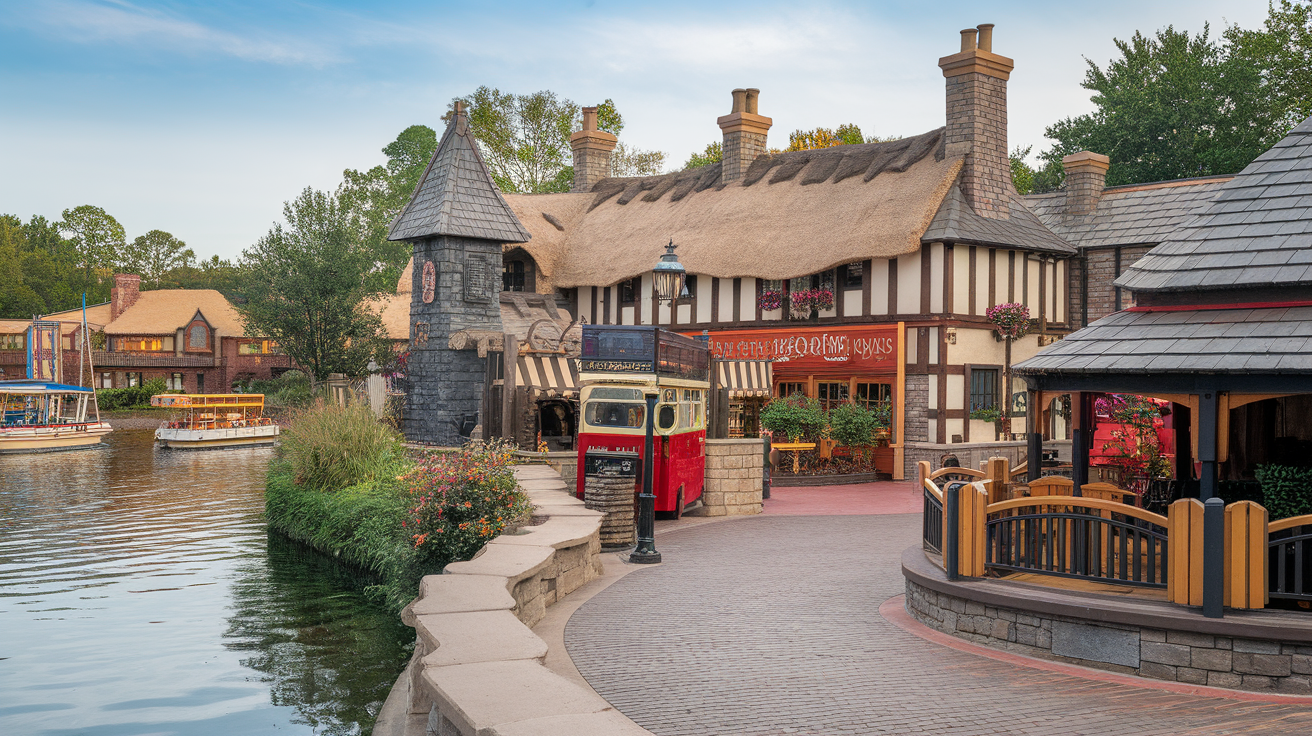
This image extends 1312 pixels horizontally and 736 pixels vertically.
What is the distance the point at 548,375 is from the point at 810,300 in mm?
9205

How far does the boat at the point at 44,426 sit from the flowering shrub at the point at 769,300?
2827 centimetres

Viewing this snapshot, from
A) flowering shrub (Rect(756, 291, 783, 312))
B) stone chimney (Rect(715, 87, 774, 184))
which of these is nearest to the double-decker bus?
flowering shrub (Rect(756, 291, 783, 312))

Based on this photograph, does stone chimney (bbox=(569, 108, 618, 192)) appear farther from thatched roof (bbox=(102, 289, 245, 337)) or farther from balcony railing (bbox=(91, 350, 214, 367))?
balcony railing (bbox=(91, 350, 214, 367))

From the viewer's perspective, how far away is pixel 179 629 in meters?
12.1

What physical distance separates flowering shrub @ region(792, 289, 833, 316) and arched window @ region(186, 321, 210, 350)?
48.1 meters

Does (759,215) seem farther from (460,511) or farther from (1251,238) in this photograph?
(1251,238)

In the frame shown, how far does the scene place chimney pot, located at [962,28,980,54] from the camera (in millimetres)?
23422

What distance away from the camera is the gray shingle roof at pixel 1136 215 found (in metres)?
26.4

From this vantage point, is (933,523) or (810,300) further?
(810,300)

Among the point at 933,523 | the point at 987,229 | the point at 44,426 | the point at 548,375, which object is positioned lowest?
the point at 44,426

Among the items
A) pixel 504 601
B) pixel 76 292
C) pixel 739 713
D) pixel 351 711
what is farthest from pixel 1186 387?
pixel 76 292

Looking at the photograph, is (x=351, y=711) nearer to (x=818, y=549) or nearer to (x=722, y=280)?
(x=818, y=549)

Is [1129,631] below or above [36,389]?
below

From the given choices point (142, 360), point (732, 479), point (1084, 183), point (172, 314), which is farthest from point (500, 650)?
point (172, 314)
